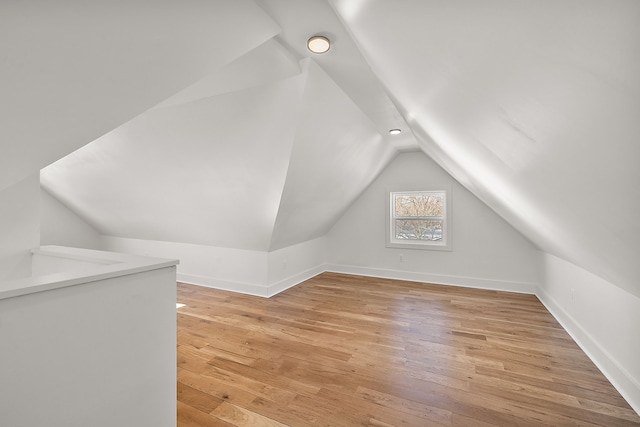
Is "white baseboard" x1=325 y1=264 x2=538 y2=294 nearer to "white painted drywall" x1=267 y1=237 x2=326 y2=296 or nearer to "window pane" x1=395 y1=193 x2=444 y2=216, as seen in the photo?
"white painted drywall" x1=267 y1=237 x2=326 y2=296

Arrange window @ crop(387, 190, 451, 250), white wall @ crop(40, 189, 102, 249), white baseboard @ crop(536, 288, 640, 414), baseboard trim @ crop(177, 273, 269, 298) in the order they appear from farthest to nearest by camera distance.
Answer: white wall @ crop(40, 189, 102, 249), window @ crop(387, 190, 451, 250), baseboard trim @ crop(177, 273, 269, 298), white baseboard @ crop(536, 288, 640, 414)

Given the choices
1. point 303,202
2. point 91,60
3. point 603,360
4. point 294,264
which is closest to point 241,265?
point 294,264

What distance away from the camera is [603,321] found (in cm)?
224

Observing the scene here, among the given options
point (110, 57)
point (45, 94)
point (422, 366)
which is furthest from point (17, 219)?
point (422, 366)

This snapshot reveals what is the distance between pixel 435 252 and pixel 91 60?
4763 mm

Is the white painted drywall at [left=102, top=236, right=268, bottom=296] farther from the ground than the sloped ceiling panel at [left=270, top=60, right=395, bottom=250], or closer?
closer

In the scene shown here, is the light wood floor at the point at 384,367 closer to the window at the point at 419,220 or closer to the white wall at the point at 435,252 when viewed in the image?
the white wall at the point at 435,252

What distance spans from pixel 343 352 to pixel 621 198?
6.93 ft

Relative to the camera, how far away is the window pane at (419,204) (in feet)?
15.8

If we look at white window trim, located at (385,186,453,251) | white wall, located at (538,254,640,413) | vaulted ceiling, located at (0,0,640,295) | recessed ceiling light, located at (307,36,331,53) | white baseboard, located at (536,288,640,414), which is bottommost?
white baseboard, located at (536,288,640,414)

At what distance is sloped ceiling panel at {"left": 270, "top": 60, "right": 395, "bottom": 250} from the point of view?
2.44 meters

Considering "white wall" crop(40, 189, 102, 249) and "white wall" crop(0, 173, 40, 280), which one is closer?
"white wall" crop(0, 173, 40, 280)

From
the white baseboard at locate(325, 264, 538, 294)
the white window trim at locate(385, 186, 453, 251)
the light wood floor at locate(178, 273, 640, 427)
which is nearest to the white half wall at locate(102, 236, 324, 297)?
the light wood floor at locate(178, 273, 640, 427)

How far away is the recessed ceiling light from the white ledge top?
1.51 metres
